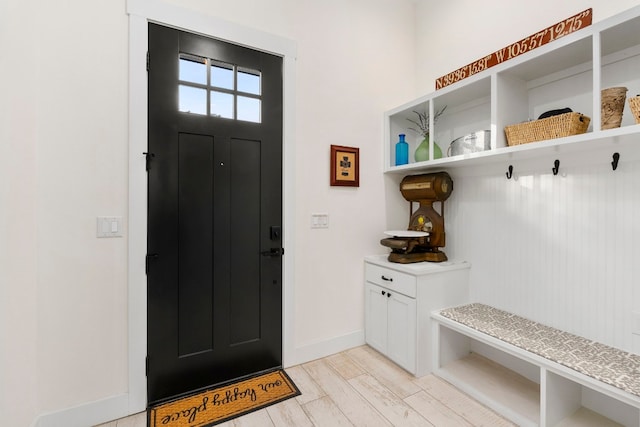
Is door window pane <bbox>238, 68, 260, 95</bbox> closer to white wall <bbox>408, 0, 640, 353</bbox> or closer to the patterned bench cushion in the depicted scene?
white wall <bbox>408, 0, 640, 353</bbox>

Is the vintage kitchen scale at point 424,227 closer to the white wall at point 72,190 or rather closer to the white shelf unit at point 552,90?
the white shelf unit at point 552,90

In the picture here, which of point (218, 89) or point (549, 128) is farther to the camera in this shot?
point (218, 89)

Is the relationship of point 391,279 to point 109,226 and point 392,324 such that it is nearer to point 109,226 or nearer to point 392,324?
point 392,324

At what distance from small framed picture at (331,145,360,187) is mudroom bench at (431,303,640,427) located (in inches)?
48.2

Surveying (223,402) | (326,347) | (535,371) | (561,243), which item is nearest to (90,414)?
(223,402)

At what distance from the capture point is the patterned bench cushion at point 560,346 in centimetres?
129

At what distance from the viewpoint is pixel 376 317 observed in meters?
2.41

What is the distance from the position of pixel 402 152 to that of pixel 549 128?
45.0 inches

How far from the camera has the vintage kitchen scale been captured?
2303 mm

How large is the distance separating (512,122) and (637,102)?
63cm

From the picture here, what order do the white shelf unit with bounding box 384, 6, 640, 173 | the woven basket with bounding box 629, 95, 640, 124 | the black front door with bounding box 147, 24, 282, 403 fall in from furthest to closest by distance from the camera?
the black front door with bounding box 147, 24, 282, 403, the white shelf unit with bounding box 384, 6, 640, 173, the woven basket with bounding box 629, 95, 640, 124

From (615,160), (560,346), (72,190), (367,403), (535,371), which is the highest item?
(615,160)

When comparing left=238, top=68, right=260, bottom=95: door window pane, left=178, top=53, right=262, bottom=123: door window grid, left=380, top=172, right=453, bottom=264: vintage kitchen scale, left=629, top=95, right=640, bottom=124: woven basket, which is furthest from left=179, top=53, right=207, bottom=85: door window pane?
left=629, top=95, right=640, bottom=124: woven basket

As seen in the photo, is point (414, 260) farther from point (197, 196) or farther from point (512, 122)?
point (197, 196)
